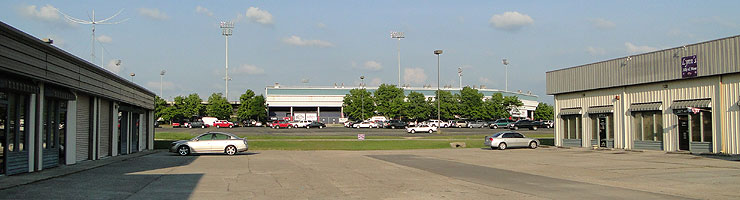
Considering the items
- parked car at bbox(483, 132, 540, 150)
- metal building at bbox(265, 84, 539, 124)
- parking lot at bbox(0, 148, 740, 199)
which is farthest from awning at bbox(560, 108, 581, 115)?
metal building at bbox(265, 84, 539, 124)

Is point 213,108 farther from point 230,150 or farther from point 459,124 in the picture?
point 230,150

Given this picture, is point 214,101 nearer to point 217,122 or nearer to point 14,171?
point 217,122

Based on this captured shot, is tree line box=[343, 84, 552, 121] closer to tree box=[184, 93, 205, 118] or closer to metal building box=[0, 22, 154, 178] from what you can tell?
tree box=[184, 93, 205, 118]

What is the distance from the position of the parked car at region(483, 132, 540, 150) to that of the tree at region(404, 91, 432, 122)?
6708cm

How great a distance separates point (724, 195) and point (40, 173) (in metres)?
19.4

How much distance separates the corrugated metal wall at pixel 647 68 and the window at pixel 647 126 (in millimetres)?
1916

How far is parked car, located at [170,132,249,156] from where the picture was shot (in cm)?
3033

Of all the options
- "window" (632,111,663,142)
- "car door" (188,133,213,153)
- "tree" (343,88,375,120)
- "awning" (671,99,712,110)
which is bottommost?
"car door" (188,133,213,153)

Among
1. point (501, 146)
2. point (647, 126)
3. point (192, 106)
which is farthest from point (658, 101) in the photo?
point (192, 106)

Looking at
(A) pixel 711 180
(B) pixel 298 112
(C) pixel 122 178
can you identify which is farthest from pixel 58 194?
(B) pixel 298 112

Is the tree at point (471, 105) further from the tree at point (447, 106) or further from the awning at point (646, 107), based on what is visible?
the awning at point (646, 107)

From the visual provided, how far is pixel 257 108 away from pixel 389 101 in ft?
84.3

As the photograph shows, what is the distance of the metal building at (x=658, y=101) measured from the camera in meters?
26.6

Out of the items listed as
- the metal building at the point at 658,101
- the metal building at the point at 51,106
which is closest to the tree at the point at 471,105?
the metal building at the point at 658,101
